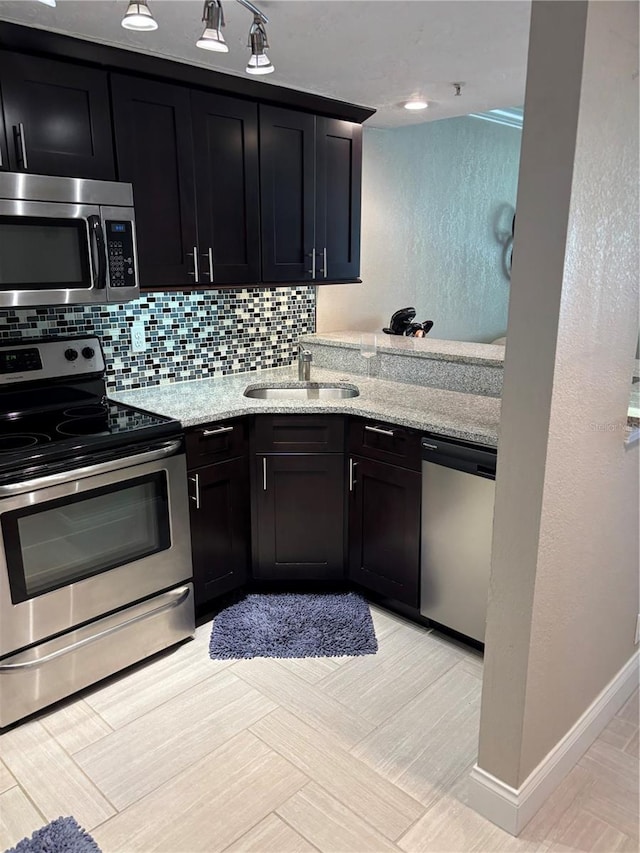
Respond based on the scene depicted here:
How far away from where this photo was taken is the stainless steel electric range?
205 cm

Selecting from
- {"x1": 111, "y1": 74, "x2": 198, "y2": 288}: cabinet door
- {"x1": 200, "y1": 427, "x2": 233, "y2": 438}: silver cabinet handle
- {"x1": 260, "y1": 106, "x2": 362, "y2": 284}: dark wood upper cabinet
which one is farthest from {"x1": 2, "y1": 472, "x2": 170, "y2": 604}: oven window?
{"x1": 260, "y1": 106, "x2": 362, "y2": 284}: dark wood upper cabinet

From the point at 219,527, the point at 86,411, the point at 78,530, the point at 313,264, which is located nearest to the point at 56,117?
the point at 86,411

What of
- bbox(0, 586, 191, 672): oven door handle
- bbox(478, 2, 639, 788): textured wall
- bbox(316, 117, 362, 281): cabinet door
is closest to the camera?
bbox(478, 2, 639, 788): textured wall

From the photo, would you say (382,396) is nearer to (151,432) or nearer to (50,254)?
(151,432)

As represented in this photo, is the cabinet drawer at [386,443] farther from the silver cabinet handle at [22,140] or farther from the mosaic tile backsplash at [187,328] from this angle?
the silver cabinet handle at [22,140]

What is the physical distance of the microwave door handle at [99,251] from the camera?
2295 millimetres

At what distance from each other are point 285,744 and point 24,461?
4.11ft

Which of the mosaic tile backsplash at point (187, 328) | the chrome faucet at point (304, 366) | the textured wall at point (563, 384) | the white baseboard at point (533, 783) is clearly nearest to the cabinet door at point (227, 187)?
the mosaic tile backsplash at point (187, 328)

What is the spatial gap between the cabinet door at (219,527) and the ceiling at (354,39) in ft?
5.30

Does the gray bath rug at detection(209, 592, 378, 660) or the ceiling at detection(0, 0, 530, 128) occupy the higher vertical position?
the ceiling at detection(0, 0, 530, 128)

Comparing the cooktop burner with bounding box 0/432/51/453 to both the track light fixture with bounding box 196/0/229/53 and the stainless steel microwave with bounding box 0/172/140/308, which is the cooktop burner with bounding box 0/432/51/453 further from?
the track light fixture with bounding box 196/0/229/53

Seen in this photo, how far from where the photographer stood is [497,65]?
2.52m

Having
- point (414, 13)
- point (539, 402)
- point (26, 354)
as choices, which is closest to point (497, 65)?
point (414, 13)

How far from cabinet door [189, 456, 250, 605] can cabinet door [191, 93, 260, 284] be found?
881 mm
